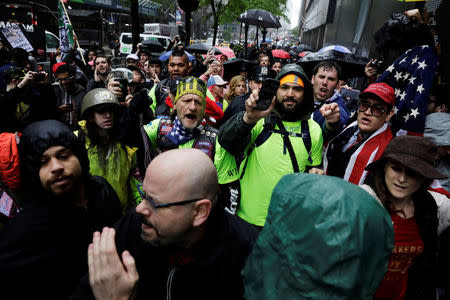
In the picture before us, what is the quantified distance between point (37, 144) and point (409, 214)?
2687mm

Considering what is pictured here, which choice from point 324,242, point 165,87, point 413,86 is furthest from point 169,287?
point 165,87

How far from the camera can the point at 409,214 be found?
1985 mm

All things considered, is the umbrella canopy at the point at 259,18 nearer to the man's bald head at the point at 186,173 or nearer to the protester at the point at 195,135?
the protester at the point at 195,135

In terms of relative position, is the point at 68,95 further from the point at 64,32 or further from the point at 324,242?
the point at 324,242

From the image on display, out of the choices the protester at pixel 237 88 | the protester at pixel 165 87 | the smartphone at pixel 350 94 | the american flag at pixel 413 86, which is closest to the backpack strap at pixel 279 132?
the american flag at pixel 413 86

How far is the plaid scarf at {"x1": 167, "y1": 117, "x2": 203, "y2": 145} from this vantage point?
275 centimetres

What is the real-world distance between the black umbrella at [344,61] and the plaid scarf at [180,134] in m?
4.02

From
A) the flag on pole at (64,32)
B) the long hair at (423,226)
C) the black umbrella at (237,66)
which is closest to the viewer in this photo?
the long hair at (423,226)

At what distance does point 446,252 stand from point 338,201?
2337mm

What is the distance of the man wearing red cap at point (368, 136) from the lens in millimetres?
2535

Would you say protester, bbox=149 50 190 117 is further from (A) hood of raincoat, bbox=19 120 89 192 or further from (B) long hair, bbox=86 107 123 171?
(A) hood of raincoat, bbox=19 120 89 192

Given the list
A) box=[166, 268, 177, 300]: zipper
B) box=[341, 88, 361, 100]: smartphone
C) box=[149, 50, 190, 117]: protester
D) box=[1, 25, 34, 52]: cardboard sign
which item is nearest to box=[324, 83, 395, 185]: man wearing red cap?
box=[166, 268, 177, 300]: zipper

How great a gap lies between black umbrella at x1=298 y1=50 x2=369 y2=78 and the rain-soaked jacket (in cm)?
456

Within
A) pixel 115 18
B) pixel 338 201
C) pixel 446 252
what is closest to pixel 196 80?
pixel 338 201
